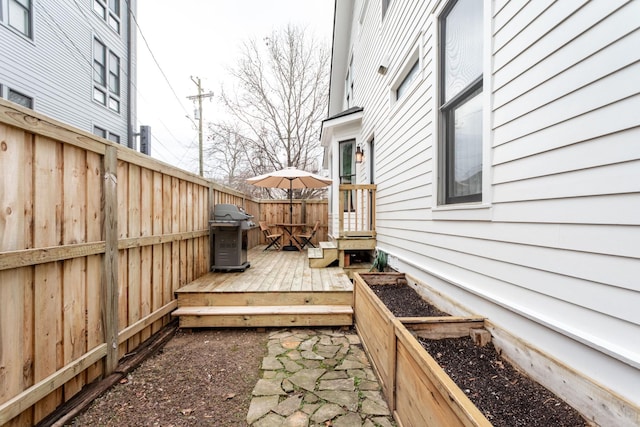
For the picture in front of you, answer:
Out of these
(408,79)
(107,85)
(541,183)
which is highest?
(107,85)

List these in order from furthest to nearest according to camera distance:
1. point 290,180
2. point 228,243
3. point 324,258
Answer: point 290,180, point 324,258, point 228,243

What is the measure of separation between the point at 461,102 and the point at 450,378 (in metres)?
2.18

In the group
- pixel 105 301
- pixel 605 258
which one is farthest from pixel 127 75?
pixel 605 258

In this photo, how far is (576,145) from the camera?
1.32 m

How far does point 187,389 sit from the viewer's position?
88.0 inches

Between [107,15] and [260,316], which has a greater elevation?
[107,15]

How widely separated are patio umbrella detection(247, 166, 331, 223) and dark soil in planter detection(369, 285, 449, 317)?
3901mm

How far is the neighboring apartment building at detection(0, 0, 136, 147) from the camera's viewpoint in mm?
6453

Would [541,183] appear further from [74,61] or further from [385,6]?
[74,61]

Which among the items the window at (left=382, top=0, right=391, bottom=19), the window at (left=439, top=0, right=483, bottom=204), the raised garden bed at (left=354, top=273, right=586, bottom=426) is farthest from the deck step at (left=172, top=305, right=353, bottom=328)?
the window at (left=382, top=0, right=391, bottom=19)

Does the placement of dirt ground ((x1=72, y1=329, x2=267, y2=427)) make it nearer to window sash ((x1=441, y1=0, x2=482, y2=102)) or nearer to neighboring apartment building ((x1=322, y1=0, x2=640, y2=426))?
neighboring apartment building ((x1=322, y1=0, x2=640, y2=426))

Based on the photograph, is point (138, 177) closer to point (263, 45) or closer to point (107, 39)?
point (107, 39)

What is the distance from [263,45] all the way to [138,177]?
1410cm

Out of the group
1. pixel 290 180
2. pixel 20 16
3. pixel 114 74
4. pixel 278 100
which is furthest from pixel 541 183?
pixel 278 100
